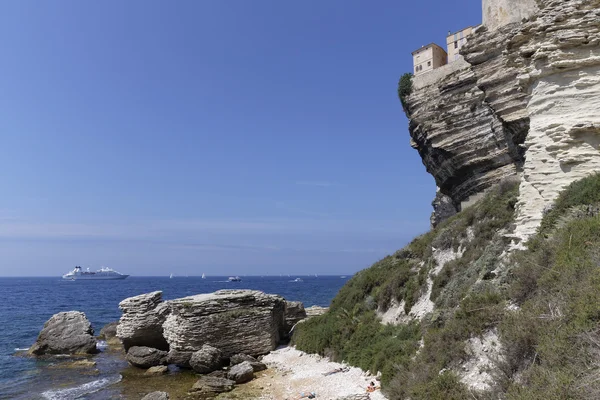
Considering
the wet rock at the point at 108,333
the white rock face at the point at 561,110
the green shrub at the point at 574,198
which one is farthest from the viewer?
the wet rock at the point at 108,333

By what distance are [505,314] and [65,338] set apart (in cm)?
2699

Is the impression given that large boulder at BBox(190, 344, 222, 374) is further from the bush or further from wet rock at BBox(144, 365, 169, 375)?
the bush

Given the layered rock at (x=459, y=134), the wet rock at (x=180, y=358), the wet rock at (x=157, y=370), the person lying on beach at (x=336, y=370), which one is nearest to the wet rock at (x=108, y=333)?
the wet rock at (x=180, y=358)

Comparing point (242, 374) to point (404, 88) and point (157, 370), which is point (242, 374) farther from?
point (404, 88)

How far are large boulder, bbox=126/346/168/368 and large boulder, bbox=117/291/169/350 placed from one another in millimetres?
1428

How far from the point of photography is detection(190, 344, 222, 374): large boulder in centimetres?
1945

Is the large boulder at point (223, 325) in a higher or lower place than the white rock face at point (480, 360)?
lower

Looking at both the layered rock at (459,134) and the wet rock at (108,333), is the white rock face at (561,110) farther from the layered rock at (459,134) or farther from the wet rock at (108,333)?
the wet rock at (108,333)

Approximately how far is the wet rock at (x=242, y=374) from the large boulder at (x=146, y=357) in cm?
588

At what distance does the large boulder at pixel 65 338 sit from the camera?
2500cm

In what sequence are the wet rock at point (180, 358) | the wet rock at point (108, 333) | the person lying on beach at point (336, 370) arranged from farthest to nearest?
the wet rock at point (108, 333) < the wet rock at point (180, 358) < the person lying on beach at point (336, 370)

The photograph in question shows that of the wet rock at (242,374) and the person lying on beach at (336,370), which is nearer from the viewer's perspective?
the person lying on beach at (336,370)

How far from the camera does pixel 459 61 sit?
1167 inches

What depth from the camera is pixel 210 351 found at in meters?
19.8
